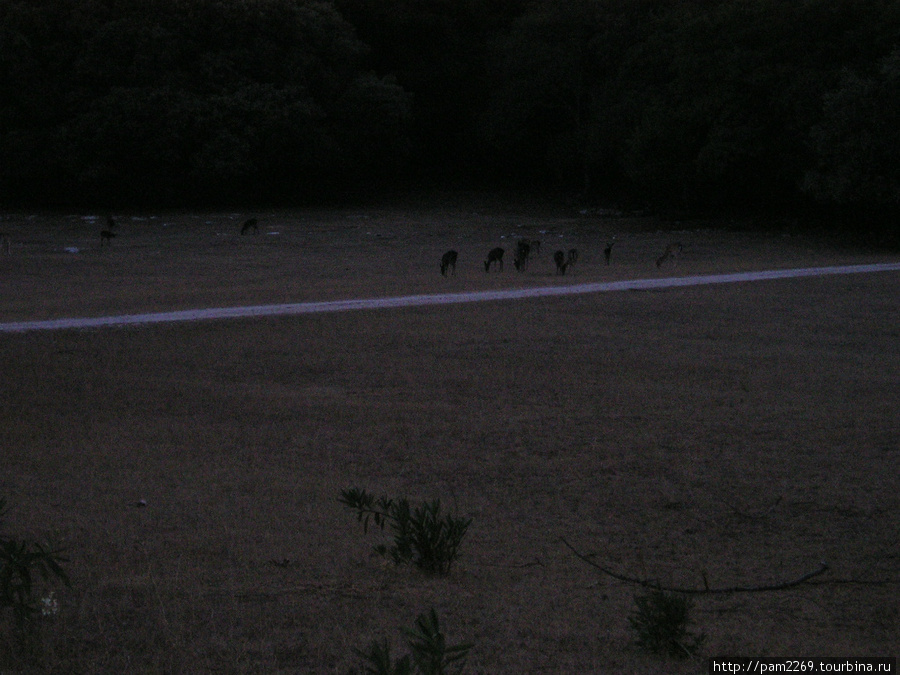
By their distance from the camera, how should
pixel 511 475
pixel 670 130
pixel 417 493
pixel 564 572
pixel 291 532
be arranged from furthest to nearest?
pixel 670 130, pixel 511 475, pixel 417 493, pixel 291 532, pixel 564 572

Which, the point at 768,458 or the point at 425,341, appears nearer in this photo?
the point at 768,458

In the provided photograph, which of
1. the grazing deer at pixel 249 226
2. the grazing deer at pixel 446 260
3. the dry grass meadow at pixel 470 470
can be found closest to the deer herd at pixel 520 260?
the grazing deer at pixel 446 260

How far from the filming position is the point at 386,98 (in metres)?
46.1

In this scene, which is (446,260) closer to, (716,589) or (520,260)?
(520,260)

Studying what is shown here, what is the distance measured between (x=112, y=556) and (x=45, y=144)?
4060 cm

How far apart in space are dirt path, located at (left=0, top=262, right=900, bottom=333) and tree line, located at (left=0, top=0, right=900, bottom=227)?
978cm

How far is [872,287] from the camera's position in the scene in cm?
2292

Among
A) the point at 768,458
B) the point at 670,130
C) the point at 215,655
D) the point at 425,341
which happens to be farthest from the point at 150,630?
the point at 670,130

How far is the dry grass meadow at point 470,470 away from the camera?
5.56 m

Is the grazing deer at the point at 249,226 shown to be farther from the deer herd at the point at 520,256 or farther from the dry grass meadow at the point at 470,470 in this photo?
the dry grass meadow at the point at 470,470

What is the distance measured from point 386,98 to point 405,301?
27.6 meters

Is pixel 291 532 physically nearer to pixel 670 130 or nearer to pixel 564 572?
pixel 564 572

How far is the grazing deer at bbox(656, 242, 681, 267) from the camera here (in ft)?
88.5

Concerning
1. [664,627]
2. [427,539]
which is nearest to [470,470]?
[427,539]
